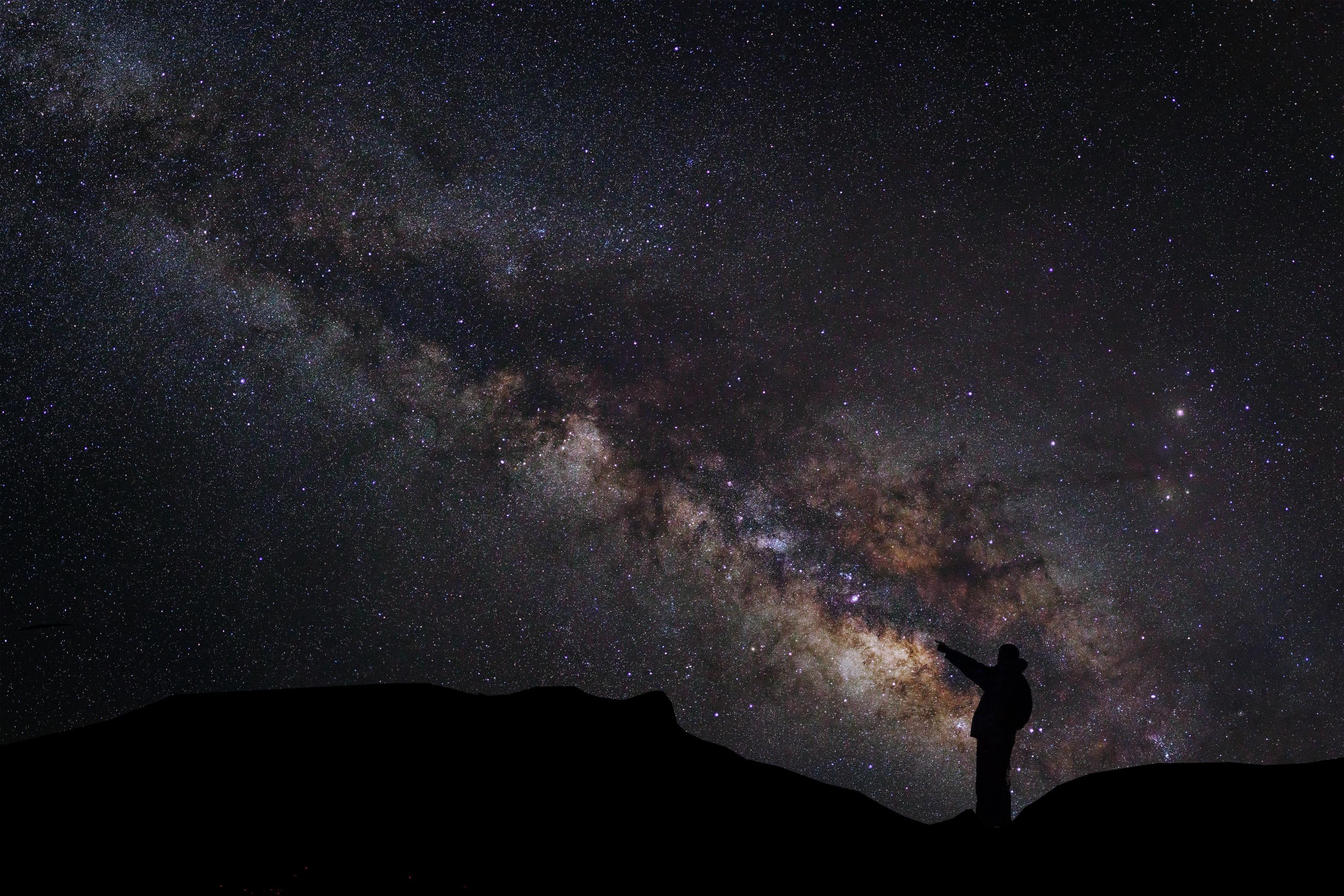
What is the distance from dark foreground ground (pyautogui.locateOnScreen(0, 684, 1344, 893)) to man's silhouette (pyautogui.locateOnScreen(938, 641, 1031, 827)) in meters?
4.04

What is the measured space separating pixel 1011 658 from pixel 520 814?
682cm

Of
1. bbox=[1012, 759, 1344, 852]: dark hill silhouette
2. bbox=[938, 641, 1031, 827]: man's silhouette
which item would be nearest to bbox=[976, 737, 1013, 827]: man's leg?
bbox=[938, 641, 1031, 827]: man's silhouette

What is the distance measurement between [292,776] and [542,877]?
5.26 ft

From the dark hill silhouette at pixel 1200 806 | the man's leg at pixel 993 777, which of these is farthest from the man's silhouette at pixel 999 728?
the dark hill silhouette at pixel 1200 806

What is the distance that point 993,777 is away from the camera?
9.38m

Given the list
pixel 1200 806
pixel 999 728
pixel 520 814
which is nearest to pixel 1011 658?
pixel 999 728

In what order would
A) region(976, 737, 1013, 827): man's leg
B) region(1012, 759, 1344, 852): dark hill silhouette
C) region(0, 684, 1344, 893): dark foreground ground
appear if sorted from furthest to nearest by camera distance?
region(976, 737, 1013, 827): man's leg
region(1012, 759, 1344, 852): dark hill silhouette
region(0, 684, 1344, 893): dark foreground ground

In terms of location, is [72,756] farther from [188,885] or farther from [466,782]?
[466,782]

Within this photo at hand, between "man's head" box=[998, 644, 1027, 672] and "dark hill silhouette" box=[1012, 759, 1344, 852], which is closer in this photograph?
"dark hill silhouette" box=[1012, 759, 1344, 852]

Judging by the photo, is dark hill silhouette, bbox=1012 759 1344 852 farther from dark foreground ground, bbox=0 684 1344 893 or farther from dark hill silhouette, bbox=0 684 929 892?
dark hill silhouette, bbox=0 684 929 892

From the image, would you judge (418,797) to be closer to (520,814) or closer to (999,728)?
(520,814)

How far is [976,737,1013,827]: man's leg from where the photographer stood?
368 inches

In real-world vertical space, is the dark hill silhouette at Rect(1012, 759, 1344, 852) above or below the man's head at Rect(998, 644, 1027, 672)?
below

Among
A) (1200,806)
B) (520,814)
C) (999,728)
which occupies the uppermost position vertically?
(999,728)
